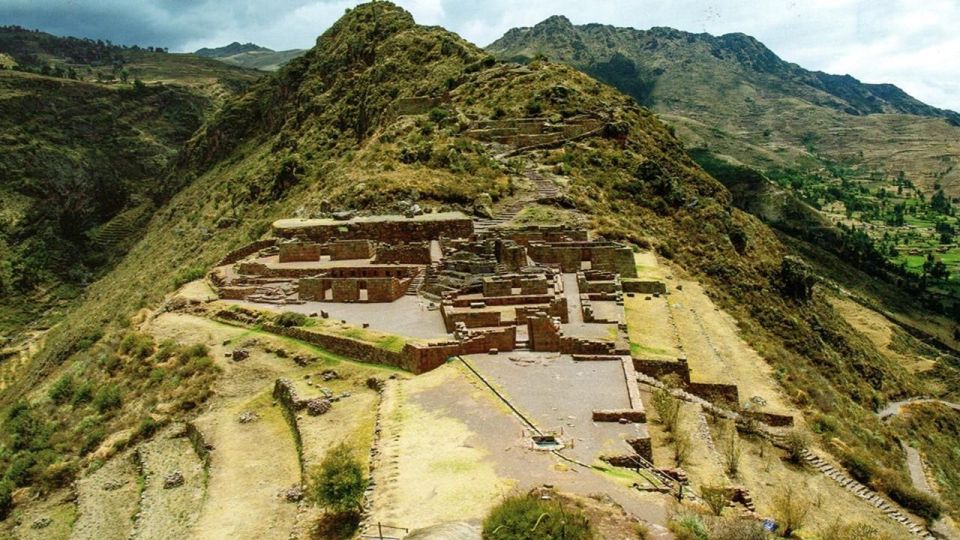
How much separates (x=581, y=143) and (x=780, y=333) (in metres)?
18.4

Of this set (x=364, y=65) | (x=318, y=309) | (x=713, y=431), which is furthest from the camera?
(x=364, y=65)

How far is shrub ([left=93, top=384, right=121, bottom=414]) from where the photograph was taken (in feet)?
70.7

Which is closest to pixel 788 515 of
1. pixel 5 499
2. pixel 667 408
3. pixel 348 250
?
pixel 667 408

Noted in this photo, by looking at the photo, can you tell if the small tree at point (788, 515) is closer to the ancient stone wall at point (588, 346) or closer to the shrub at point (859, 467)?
the shrub at point (859, 467)

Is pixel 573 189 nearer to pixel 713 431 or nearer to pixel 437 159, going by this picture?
pixel 437 159

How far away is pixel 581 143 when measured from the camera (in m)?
47.0

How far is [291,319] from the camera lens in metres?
22.3

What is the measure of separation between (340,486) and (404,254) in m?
17.2

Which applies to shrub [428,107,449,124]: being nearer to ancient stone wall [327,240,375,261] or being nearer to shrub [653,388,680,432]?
ancient stone wall [327,240,375,261]

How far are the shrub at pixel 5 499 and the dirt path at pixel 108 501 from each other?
6.80 ft

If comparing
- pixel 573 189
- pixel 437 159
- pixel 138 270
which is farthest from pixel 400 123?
pixel 138 270

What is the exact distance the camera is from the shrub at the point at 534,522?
28.9ft

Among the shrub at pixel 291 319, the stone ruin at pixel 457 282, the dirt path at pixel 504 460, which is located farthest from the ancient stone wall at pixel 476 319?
the shrub at pixel 291 319

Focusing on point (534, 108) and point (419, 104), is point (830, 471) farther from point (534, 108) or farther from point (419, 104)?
point (419, 104)
